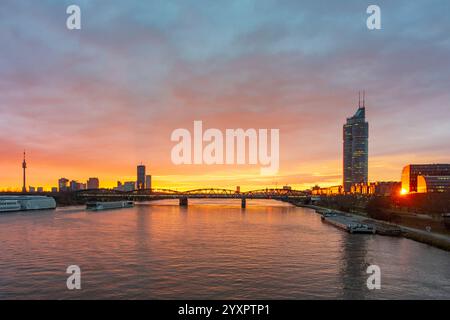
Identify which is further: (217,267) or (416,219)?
(416,219)

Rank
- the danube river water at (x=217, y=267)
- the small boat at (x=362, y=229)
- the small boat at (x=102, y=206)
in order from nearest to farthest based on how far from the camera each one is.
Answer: the danube river water at (x=217, y=267)
the small boat at (x=362, y=229)
the small boat at (x=102, y=206)

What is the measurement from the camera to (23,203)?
124750 mm

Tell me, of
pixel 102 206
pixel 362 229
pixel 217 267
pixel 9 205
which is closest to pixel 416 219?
pixel 362 229

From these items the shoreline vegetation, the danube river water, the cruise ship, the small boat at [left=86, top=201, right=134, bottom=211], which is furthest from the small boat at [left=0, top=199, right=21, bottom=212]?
the shoreline vegetation

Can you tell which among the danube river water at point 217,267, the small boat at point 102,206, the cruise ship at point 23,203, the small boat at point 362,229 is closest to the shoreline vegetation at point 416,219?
the small boat at point 362,229

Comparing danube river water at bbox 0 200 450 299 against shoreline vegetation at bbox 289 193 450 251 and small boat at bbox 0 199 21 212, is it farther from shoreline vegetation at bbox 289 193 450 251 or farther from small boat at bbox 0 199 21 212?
small boat at bbox 0 199 21 212

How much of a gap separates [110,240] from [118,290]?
2537cm

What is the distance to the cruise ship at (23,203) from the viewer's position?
115 metres

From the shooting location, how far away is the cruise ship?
377 ft

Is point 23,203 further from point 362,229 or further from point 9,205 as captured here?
point 362,229

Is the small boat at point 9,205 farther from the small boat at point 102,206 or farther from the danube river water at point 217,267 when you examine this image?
the danube river water at point 217,267
